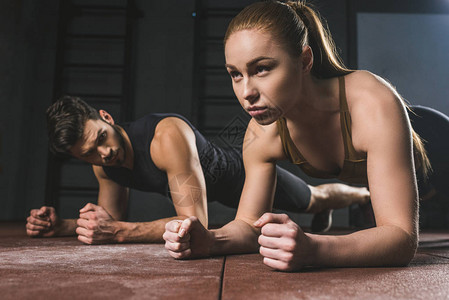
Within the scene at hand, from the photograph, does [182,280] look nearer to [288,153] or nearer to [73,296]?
[73,296]

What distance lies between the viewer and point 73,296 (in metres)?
0.71

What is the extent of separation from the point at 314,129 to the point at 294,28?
322mm

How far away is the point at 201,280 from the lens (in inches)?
33.3

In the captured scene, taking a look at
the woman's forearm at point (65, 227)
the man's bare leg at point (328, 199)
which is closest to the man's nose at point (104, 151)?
the woman's forearm at point (65, 227)

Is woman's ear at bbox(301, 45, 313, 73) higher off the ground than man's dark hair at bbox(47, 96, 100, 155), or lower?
higher

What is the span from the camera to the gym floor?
0.72 m

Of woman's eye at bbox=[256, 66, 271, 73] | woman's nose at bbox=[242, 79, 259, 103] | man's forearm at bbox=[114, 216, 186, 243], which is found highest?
woman's eye at bbox=[256, 66, 271, 73]

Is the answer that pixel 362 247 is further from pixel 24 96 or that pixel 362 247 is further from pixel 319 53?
pixel 24 96

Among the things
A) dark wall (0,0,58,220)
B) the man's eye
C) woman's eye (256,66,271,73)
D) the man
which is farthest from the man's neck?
dark wall (0,0,58,220)

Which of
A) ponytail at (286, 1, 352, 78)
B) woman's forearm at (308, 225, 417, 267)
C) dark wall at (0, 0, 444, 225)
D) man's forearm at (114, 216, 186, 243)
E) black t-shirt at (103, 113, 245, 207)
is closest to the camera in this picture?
woman's forearm at (308, 225, 417, 267)

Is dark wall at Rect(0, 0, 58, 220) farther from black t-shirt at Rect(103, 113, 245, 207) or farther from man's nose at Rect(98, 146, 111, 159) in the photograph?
man's nose at Rect(98, 146, 111, 159)

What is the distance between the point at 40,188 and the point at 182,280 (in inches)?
158

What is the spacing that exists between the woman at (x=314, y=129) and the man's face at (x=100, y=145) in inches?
31.3

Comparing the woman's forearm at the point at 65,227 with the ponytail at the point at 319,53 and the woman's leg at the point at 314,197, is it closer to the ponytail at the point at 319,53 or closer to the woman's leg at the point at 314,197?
the woman's leg at the point at 314,197
